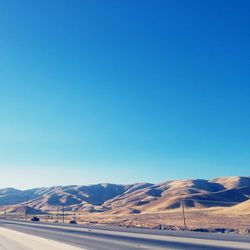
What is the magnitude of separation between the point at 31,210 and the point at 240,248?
483 feet

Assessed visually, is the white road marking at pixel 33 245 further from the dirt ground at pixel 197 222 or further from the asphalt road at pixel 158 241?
the dirt ground at pixel 197 222

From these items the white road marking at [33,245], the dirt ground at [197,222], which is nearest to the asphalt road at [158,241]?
the white road marking at [33,245]

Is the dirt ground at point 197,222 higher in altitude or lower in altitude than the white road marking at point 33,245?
higher

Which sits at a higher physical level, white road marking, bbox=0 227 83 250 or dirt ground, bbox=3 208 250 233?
dirt ground, bbox=3 208 250 233

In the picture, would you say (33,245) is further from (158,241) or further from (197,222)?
(197,222)

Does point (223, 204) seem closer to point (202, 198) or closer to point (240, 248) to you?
point (202, 198)

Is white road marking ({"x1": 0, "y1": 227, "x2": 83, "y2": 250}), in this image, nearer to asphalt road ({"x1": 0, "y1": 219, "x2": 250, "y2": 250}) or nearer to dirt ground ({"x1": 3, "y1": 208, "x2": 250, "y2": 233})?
asphalt road ({"x1": 0, "y1": 219, "x2": 250, "y2": 250})

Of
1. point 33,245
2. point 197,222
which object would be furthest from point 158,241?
point 197,222

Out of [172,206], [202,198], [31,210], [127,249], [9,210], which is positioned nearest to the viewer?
[127,249]

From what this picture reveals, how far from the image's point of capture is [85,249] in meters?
24.3

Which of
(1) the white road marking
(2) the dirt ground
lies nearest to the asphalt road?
(1) the white road marking

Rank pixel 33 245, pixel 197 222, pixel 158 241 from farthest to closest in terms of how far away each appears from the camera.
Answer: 1. pixel 197 222
2. pixel 158 241
3. pixel 33 245

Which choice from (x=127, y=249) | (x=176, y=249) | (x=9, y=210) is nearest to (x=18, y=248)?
(x=127, y=249)

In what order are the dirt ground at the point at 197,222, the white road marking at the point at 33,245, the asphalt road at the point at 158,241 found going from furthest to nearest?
the dirt ground at the point at 197,222 < the white road marking at the point at 33,245 < the asphalt road at the point at 158,241
